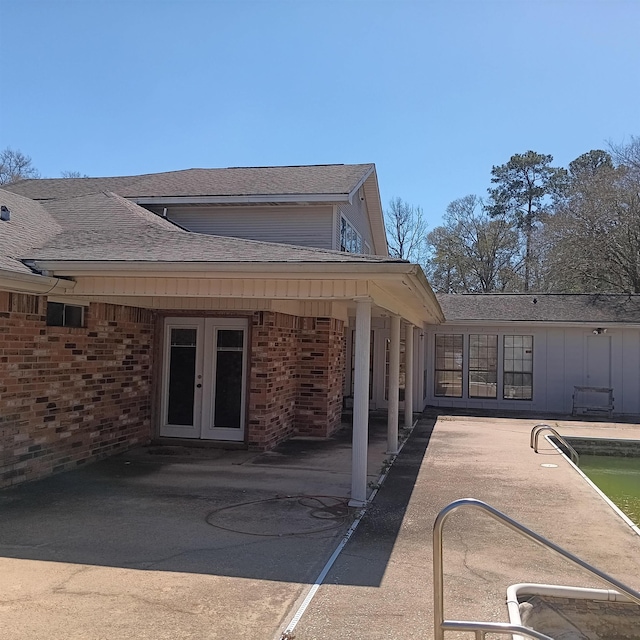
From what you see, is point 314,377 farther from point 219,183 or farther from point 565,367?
point 565,367

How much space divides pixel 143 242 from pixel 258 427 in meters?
3.70

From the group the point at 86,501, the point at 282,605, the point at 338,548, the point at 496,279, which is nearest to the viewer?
the point at 282,605

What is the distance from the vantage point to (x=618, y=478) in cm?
1016

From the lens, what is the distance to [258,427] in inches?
389

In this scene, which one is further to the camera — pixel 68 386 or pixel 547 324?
pixel 547 324

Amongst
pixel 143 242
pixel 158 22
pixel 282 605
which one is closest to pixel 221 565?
pixel 282 605

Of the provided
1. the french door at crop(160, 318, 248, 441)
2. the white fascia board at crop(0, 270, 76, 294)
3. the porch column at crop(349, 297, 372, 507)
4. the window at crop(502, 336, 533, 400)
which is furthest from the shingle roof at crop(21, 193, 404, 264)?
the window at crop(502, 336, 533, 400)

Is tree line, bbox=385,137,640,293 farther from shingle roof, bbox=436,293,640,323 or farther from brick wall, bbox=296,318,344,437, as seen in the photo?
brick wall, bbox=296,318,344,437

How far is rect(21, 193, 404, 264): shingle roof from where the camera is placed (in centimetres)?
667

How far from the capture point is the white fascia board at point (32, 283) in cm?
619

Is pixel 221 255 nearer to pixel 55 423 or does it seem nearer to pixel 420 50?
pixel 55 423

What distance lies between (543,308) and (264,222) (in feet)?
31.8

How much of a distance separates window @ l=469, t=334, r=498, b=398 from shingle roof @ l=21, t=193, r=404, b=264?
1080cm

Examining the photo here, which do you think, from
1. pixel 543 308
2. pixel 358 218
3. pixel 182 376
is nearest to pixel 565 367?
pixel 543 308
